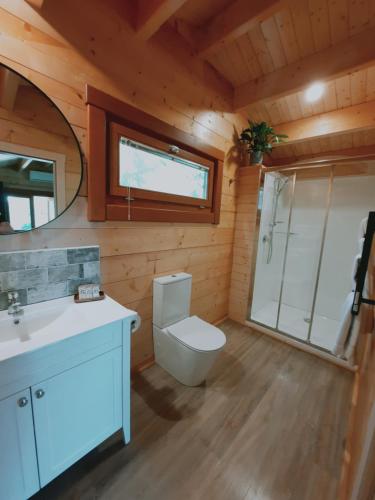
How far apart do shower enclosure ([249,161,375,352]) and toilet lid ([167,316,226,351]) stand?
3.56ft

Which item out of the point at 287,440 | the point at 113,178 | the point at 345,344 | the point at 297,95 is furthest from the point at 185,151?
the point at 287,440

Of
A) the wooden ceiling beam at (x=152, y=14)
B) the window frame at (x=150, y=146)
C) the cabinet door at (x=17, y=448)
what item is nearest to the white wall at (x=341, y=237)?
the window frame at (x=150, y=146)

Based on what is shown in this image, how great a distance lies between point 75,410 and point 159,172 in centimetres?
158

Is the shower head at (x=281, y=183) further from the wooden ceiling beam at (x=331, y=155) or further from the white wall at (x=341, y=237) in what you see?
the white wall at (x=341, y=237)

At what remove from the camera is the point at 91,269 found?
138 cm

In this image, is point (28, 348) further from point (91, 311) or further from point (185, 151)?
point (185, 151)

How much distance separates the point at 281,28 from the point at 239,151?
1.01 meters

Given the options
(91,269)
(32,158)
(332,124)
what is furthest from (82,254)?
(332,124)

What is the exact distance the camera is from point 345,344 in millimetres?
1478

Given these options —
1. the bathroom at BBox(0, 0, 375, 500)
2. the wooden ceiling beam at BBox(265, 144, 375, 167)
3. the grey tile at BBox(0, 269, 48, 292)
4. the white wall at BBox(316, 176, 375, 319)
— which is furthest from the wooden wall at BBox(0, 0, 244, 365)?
the white wall at BBox(316, 176, 375, 319)

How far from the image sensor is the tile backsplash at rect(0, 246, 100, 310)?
109 centimetres

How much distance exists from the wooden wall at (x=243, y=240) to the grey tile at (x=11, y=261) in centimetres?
216

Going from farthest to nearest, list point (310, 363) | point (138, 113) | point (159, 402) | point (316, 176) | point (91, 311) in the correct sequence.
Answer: point (316, 176) < point (310, 363) < point (159, 402) < point (138, 113) < point (91, 311)

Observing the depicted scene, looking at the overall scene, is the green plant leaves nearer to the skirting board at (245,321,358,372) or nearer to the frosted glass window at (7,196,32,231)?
the skirting board at (245,321,358,372)
